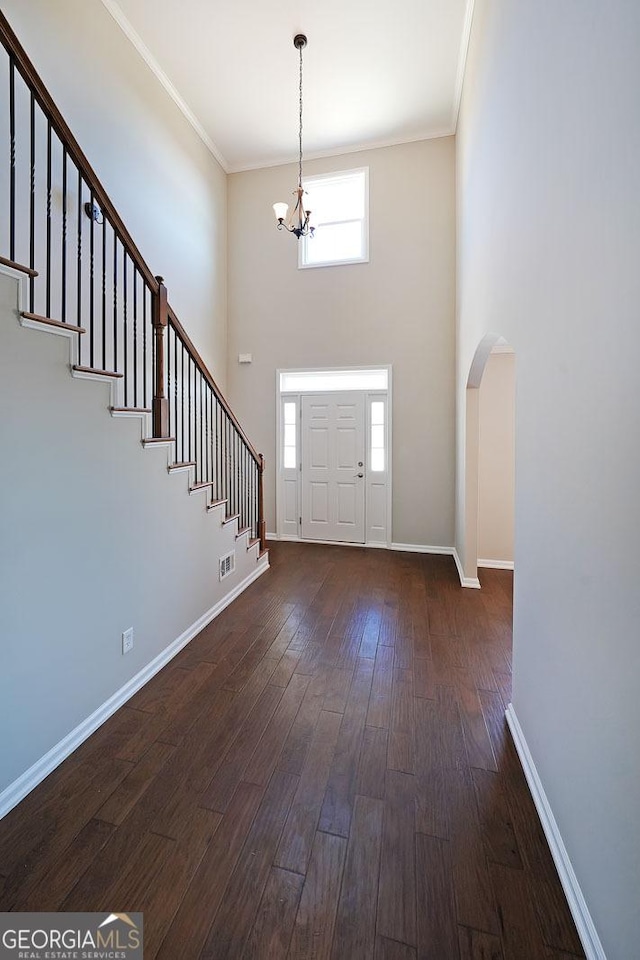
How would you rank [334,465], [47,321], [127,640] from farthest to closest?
[334,465]
[127,640]
[47,321]

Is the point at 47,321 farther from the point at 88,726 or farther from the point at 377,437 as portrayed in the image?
the point at 377,437

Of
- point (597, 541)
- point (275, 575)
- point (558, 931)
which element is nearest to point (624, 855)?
point (558, 931)

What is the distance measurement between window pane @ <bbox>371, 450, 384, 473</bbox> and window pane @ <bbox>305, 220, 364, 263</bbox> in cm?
257

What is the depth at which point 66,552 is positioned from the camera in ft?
6.29

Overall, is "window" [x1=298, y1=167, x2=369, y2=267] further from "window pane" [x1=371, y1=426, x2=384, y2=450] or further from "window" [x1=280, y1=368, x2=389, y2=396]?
"window pane" [x1=371, y1=426, x2=384, y2=450]

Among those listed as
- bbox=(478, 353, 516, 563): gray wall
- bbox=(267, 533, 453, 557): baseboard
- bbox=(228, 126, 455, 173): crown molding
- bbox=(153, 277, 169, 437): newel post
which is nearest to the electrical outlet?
bbox=(153, 277, 169, 437): newel post

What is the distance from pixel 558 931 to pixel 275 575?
133 inches

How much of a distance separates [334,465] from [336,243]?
9.84ft

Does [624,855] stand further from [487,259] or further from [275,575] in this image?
[275,575]

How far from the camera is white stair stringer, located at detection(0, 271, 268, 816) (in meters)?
1.65

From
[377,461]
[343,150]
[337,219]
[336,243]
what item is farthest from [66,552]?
[343,150]

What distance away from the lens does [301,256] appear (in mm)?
5582

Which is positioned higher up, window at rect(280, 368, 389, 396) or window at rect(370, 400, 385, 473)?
window at rect(280, 368, 389, 396)

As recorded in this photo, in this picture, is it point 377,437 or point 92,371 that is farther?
point 377,437
